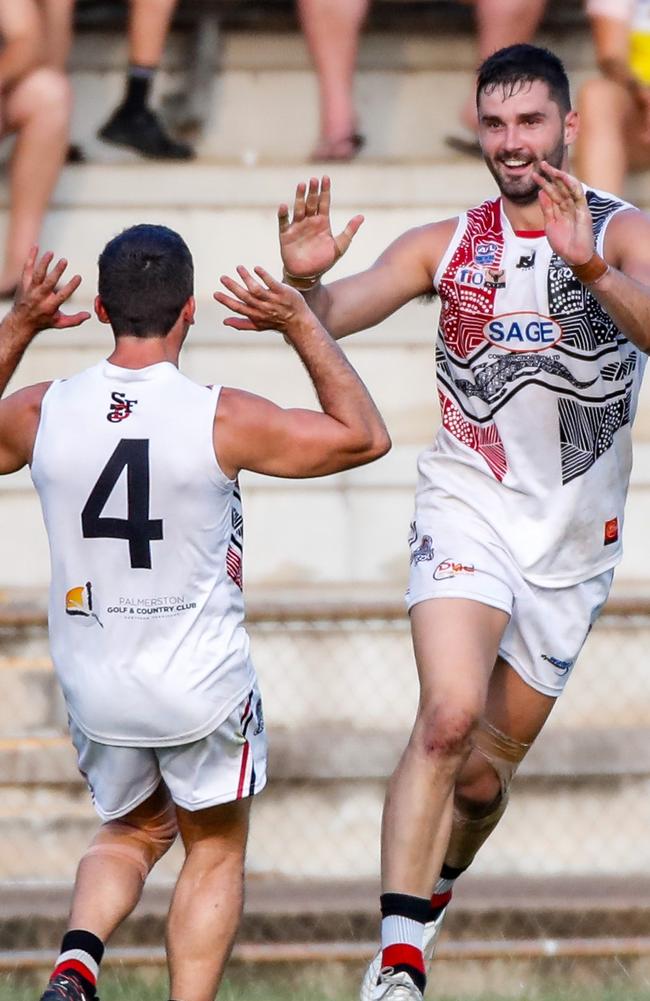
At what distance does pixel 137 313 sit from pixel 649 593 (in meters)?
3.82

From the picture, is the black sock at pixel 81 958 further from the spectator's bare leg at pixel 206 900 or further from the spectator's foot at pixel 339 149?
the spectator's foot at pixel 339 149

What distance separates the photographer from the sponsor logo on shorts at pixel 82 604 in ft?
16.1

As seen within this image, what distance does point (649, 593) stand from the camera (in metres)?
8.10

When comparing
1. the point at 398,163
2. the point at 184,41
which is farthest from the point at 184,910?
the point at 184,41

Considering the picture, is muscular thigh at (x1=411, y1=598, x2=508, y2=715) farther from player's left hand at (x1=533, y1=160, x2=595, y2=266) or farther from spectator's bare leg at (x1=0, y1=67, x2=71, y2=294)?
spectator's bare leg at (x1=0, y1=67, x2=71, y2=294)

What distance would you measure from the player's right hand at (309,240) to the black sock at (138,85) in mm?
4490

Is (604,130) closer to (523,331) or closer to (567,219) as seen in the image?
(523,331)

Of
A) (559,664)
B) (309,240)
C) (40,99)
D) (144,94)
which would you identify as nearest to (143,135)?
(144,94)

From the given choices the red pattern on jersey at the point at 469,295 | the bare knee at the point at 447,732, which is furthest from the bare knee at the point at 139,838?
the red pattern on jersey at the point at 469,295

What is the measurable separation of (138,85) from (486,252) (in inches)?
176

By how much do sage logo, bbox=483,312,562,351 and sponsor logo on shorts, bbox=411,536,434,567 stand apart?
61 cm

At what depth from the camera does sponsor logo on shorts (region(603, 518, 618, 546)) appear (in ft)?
18.6

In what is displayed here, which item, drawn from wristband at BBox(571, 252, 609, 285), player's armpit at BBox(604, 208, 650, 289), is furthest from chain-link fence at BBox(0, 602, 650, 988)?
wristband at BBox(571, 252, 609, 285)

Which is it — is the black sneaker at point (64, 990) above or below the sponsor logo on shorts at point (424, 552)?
below
